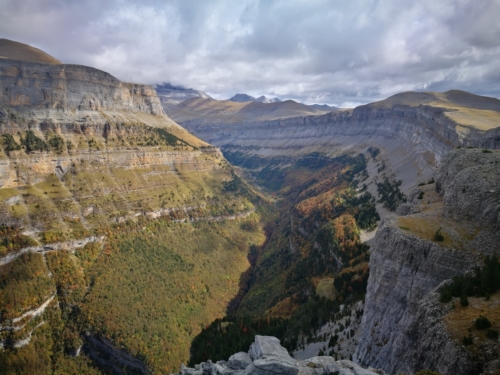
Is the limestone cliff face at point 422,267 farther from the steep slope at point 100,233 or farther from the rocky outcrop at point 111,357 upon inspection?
the steep slope at point 100,233

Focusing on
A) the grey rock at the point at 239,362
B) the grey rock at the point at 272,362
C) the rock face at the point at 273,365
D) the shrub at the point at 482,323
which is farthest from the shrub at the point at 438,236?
the grey rock at the point at 239,362

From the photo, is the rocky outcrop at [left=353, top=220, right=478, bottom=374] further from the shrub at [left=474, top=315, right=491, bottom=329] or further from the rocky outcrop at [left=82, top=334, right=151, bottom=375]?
the rocky outcrop at [left=82, top=334, right=151, bottom=375]

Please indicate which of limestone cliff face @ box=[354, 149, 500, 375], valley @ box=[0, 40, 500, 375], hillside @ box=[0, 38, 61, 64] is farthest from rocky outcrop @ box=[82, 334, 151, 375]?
hillside @ box=[0, 38, 61, 64]

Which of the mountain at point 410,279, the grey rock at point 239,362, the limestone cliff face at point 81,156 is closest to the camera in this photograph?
the mountain at point 410,279

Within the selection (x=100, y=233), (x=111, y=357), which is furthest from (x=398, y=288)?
(x=100, y=233)

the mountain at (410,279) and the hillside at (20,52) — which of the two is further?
the hillside at (20,52)

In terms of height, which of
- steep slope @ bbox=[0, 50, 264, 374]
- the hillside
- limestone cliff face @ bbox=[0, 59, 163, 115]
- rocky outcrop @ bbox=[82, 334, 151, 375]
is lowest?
rocky outcrop @ bbox=[82, 334, 151, 375]

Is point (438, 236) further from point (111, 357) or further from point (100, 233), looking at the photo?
point (100, 233)
